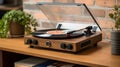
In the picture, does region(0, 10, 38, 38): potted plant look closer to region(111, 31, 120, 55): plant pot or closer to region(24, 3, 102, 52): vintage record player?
region(24, 3, 102, 52): vintage record player

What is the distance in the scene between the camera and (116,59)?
143cm

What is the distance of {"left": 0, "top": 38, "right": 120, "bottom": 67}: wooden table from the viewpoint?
139 centimetres

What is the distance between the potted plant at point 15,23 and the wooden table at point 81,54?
0.50 feet

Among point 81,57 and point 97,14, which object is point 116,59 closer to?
point 81,57

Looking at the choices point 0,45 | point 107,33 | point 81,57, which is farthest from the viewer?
point 107,33

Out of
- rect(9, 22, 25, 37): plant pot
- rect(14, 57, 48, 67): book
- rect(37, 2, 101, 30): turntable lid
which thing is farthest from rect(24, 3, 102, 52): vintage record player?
rect(9, 22, 25, 37): plant pot

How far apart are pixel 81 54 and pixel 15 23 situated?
66 centimetres

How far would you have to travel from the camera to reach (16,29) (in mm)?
1964

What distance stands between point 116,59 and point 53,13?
0.69m

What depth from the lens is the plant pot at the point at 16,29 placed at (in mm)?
1951

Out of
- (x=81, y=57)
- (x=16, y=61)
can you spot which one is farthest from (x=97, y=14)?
(x=16, y=61)

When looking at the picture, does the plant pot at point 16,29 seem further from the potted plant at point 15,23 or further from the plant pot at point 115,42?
the plant pot at point 115,42

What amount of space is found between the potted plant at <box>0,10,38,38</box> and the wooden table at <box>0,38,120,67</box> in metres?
0.15

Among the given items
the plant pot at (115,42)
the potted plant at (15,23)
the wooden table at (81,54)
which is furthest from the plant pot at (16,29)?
the plant pot at (115,42)
